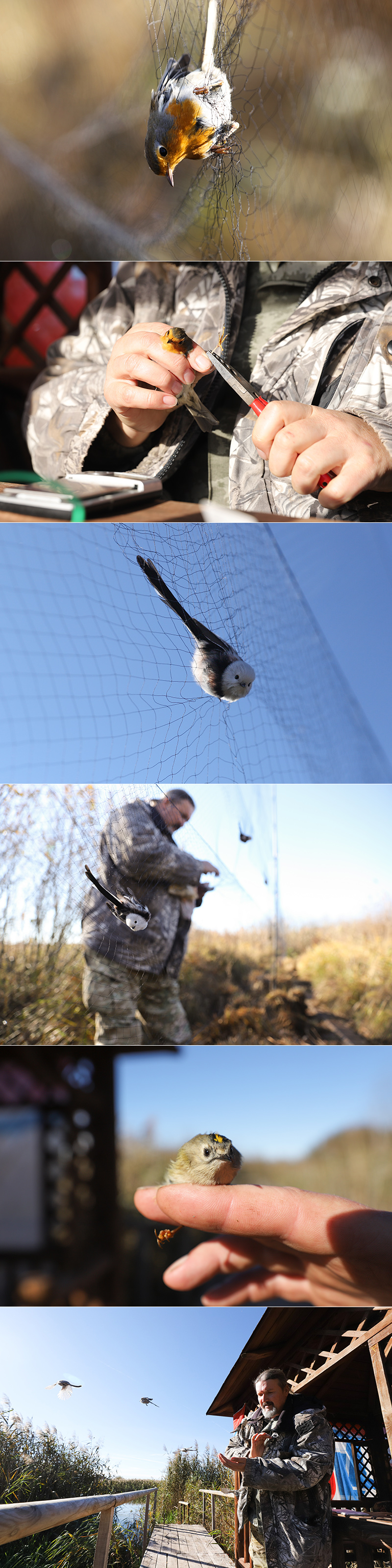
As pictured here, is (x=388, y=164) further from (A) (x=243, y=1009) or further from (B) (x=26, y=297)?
(B) (x=26, y=297)

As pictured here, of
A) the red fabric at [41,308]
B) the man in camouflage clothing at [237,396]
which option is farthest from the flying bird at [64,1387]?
the red fabric at [41,308]

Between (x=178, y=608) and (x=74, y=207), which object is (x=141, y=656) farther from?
(x=74, y=207)

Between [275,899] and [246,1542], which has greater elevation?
[275,899]

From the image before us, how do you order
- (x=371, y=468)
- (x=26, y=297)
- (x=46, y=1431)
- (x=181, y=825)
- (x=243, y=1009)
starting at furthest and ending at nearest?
1. (x=26, y=297)
2. (x=243, y=1009)
3. (x=46, y=1431)
4. (x=181, y=825)
5. (x=371, y=468)

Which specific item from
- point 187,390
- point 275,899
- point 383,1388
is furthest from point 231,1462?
point 187,390

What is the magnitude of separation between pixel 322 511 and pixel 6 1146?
2.28 ft

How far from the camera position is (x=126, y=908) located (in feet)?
2.07

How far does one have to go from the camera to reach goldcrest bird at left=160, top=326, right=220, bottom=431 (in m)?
0.52

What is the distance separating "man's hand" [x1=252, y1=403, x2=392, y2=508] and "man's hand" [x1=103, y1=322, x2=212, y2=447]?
0.30 feet

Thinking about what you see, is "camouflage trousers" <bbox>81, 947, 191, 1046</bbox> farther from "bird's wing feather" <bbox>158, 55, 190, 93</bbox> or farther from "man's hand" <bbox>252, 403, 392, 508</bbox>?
"bird's wing feather" <bbox>158, 55, 190, 93</bbox>

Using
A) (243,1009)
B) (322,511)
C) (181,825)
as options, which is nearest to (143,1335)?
(243,1009)

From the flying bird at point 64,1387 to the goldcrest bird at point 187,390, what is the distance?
938 mm

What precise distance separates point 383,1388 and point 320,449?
3.40 feet

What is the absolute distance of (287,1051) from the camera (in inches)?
32.4
